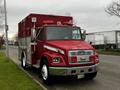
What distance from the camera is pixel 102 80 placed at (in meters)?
12.5

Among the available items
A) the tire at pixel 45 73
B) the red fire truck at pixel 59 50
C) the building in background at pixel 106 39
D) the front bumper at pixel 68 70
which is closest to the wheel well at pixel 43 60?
the red fire truck at pixel 59 50

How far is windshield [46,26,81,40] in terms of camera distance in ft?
41.3

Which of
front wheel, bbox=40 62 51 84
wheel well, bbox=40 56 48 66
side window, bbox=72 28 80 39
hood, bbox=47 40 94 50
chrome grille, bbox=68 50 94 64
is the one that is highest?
side window, bbox=72 28 80 39

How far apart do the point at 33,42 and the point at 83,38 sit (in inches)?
95.0

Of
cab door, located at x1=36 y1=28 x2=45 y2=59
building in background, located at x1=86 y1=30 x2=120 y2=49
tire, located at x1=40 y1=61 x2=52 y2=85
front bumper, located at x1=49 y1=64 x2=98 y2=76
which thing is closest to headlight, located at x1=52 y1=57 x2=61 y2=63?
front bumper, located at x1=49 y1=64 x2=98 y2=76

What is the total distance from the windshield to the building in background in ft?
131

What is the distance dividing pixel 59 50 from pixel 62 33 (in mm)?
1571

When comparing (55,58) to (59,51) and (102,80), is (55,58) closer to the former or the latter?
(59,51)

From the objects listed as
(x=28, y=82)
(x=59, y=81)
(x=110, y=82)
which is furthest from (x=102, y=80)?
(x=28, y=82)

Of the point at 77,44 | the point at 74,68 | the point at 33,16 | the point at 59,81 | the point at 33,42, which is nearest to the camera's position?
Answer: the point at 74,68

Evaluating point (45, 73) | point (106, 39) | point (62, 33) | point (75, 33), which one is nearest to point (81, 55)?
point (45, 73)

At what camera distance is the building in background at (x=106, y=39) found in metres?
52.7

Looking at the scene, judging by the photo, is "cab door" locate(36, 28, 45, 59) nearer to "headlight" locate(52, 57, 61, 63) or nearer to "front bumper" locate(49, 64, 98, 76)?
"headlight" locate(52, 57, 61, 63)

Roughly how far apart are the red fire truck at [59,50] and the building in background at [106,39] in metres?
39.0
